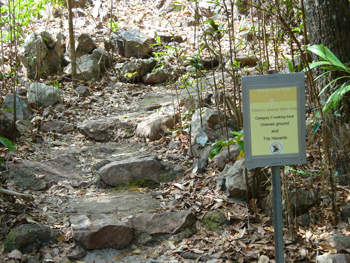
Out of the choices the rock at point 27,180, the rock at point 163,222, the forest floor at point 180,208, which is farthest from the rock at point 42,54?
the rock at point 163,222

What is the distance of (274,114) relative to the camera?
5.75 ft

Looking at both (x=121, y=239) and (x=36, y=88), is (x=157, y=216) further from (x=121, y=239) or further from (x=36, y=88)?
(x=36, y=88)

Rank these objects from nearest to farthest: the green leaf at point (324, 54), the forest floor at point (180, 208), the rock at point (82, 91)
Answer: the green leaf at point (324, 54) → the forest floor at point (180, 208) → the rock at point (82, 91)

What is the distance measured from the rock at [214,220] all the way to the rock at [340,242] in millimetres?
868

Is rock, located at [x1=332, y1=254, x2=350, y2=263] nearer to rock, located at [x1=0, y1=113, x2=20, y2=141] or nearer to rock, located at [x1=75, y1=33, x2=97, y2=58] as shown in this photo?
rock, located at [x1=0, y1=113, x2=20, y2=141]

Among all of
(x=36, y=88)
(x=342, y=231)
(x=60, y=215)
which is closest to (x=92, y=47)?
(x=36, y=88)

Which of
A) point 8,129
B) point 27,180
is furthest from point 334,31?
point 8,129

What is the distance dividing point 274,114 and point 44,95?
598cm

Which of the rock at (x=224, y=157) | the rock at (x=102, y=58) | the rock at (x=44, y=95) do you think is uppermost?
the rock at (x=102, y=58)

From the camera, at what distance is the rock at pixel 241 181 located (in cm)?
304

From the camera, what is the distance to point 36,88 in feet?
22.6

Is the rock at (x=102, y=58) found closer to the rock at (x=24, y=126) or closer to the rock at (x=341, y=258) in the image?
the rock at (x=24, y=126)

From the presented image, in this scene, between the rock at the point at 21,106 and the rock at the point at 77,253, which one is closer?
the rock at the point at 77,253

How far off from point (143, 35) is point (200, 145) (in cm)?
625
